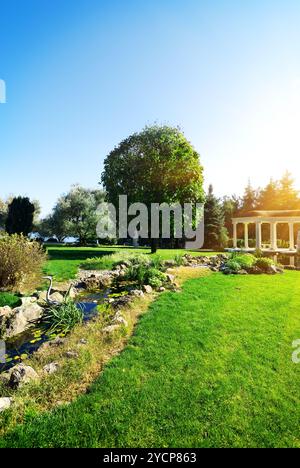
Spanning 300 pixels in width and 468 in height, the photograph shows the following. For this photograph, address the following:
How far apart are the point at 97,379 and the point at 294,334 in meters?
4.50

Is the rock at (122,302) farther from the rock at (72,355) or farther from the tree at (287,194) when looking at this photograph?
the tree at (287,194)

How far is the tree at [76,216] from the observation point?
3497 cm

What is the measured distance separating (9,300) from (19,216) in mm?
25090

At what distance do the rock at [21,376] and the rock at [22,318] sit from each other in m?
2.78

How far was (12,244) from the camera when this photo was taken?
1045cm

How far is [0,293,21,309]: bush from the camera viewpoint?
896cm

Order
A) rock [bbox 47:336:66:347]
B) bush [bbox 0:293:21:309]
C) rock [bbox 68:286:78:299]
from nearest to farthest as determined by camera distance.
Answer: rock [bbox 47:336:66:347]
bush [bbox 0:293:21:309]
rock [bbox 68:286:78:299]

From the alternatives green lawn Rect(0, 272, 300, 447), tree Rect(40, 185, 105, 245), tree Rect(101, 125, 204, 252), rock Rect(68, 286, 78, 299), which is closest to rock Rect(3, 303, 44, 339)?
rock Rect(68, 286, 78, 299)

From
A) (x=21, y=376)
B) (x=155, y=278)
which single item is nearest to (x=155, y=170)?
(x=155, y=278)

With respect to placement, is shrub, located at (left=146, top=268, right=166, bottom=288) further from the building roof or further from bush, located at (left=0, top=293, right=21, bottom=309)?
the building roof

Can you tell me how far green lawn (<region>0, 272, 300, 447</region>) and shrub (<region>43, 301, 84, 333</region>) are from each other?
6.01ft

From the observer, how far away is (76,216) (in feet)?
117

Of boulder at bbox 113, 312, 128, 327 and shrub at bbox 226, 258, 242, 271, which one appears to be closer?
boulder at bbox 113, 312, 128, 327
